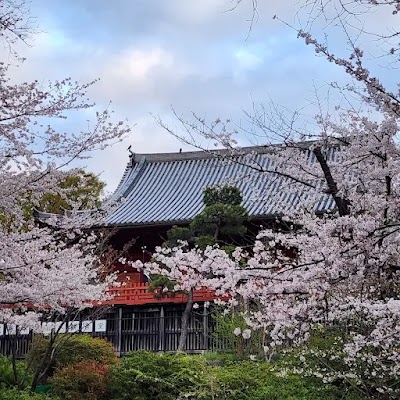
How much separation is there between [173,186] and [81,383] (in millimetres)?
13430

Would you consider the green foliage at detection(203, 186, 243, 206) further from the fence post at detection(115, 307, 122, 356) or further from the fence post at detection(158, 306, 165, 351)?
the fence post at detection(115, 307, 122, 356)

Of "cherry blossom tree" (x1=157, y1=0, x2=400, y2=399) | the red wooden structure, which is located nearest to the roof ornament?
the red wooden structure

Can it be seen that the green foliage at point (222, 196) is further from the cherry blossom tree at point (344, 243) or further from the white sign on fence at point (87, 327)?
the cherry blossom tree at point (344, 243)

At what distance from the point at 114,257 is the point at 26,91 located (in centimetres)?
1118

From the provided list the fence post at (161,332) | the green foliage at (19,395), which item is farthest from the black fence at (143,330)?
the green foliage at (19,395)

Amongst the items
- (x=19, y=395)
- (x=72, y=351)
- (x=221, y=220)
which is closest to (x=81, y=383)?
(x=19, y=395)

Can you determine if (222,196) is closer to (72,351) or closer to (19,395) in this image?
(72,351)

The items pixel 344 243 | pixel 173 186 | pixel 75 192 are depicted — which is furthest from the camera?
pixel 75 192

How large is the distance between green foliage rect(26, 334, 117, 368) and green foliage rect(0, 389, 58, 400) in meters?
1.25

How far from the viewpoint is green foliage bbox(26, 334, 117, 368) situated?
11969mm

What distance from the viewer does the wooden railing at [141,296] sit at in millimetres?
15914

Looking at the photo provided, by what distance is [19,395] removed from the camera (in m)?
10.4

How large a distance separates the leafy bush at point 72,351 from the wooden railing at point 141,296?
3.23 m

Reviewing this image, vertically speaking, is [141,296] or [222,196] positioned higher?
[222,196]
